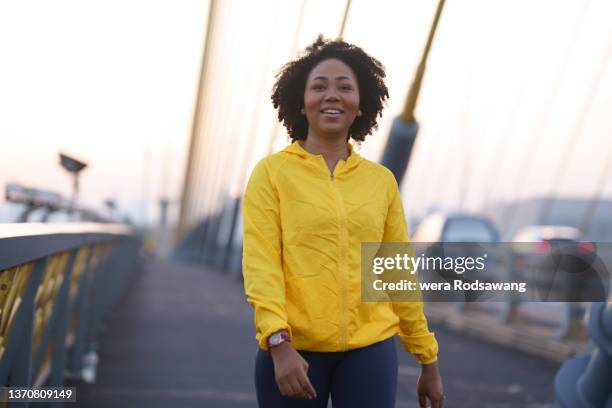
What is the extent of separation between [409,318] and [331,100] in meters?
0.59

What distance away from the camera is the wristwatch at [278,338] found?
6.59ft

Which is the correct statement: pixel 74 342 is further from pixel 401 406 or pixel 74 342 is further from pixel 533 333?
pixel 533 333

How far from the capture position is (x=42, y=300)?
3.60 metres

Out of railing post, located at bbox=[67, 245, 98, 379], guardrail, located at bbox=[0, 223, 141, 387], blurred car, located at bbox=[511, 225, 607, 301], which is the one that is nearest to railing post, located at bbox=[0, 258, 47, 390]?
guardrail, located at bbox=[0, 223, 141, 387]

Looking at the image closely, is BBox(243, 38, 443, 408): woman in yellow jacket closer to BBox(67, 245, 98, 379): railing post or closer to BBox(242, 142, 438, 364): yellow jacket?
BBox(242, 142, 438, 364): yellow jacket

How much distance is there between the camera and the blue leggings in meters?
2.17

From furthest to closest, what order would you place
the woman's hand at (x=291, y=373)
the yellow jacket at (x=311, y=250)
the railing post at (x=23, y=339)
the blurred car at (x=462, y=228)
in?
the blurred car at (x=462, y=228), the railing post at (x=23, y=339), the yellow jacket at (x=311, y=250), the woman's hand at (x=291, y=373)

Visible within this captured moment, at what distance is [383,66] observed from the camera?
101 inches

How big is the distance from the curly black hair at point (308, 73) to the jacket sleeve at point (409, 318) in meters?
0.29

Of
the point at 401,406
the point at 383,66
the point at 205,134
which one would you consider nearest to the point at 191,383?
the point at 401,406

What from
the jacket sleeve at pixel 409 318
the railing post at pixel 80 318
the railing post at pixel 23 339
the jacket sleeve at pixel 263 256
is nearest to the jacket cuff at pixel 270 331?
the jacket sleeve at pixel 263 256

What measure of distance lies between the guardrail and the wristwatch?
857 millimetres

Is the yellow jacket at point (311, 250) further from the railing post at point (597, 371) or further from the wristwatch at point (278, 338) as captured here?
the railing post at point (597, 371)

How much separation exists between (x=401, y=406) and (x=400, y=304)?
3.32 meters
